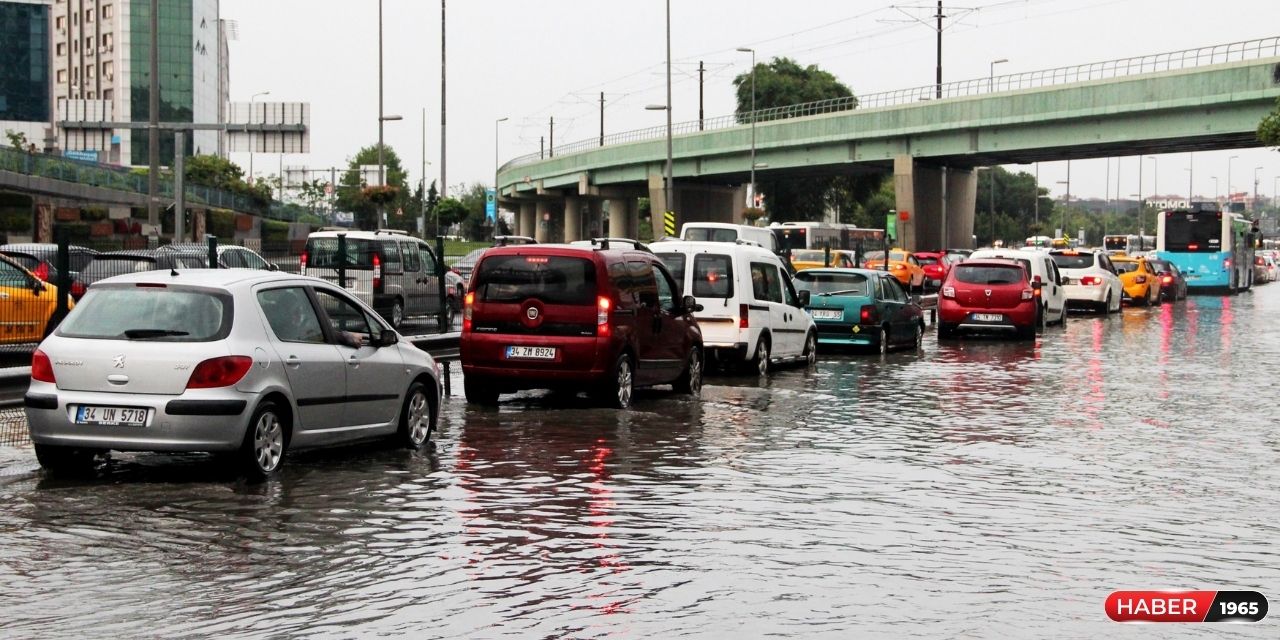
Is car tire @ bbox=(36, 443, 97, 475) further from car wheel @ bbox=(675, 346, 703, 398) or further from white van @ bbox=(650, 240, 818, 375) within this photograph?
white van @ bbox=(650, 240, 818, 375)

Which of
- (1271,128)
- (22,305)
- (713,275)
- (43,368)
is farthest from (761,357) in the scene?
(1271,128)

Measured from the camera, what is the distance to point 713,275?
20.8 m

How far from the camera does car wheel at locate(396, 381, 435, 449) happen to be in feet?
43.0

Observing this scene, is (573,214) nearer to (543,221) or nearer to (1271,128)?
(543,221)

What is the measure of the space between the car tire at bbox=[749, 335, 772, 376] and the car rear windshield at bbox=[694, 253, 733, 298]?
1019 millimetres

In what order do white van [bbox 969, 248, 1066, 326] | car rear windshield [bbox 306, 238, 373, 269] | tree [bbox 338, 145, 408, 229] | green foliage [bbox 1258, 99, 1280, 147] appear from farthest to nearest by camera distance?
tree [bbox 338, 145, 408, 229]
green foliage [bbox 1258, 99, 1280, 147]
white van [bbox 969, 248, 1066, 326]
car rear windshield [bbox 306, 238, 373, 269]

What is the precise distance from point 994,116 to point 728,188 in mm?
37053

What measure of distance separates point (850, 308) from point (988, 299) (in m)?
5.91

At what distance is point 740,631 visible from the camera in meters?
6.71

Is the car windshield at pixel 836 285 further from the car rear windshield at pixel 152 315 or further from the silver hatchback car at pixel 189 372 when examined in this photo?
the car rear windshield at pixel 152 315

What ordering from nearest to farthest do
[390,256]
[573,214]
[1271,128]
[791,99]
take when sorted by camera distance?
1. [390,256]
2. [1271,128]
3. [791,99]
4. [573,214]

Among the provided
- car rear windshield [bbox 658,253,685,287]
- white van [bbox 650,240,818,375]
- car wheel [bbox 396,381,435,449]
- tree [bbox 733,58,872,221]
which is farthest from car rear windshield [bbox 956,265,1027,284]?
tree [bbox 733,58,872,221]

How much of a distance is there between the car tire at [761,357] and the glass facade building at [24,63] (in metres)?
91.5

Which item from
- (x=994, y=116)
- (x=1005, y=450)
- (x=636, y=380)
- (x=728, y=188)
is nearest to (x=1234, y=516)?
(x=1005, y=450)
